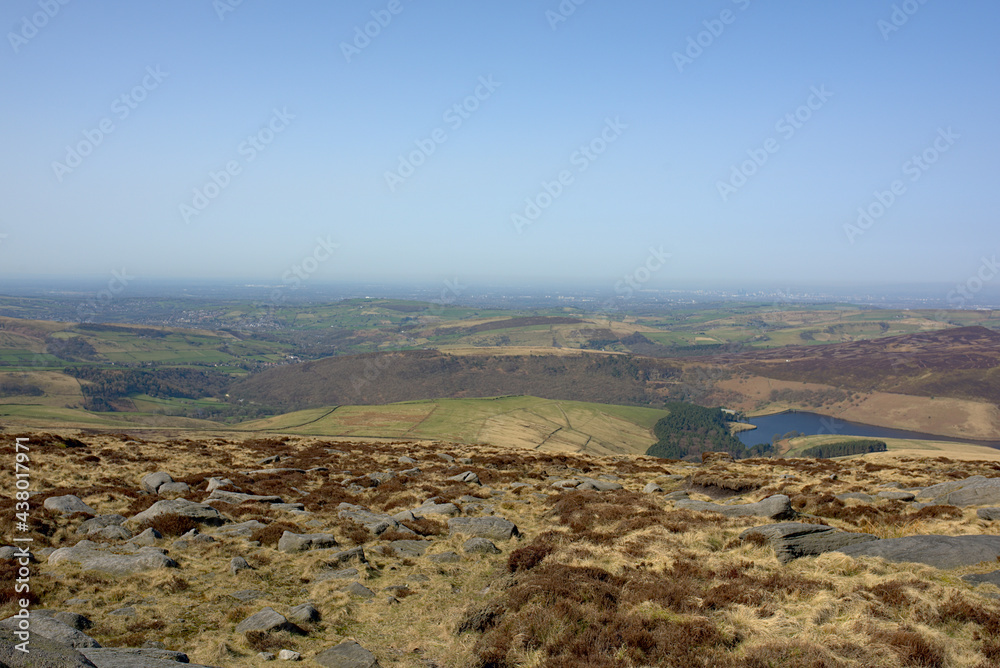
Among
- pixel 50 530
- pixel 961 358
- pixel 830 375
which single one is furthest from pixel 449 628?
pixel 961 358

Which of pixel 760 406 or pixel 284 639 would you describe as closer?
pixel 284 639

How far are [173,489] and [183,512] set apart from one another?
5.92 meters

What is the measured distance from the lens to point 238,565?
50.2 feet

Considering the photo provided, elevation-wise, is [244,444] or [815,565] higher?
[815,565]

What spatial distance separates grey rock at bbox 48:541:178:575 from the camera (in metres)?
14.1

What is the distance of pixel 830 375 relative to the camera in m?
195

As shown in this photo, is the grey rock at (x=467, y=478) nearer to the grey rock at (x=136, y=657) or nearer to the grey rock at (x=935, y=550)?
the grey rock at (x=935, y=550)

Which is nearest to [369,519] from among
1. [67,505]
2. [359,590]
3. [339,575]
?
[339,575]

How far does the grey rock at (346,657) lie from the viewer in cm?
1034

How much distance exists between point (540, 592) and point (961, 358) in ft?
835

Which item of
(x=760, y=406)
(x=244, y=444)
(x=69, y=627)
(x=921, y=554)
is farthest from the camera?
(x=760, y=406)

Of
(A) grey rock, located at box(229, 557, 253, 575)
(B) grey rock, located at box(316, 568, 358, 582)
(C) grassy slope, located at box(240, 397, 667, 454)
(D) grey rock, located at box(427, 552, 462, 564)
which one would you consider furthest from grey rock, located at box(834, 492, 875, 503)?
(C) grassy slope, located at box(240, 397, 667, 454)

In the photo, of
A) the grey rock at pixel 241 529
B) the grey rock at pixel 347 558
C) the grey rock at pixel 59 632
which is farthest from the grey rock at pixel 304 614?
the grey rock at pixel 241 529

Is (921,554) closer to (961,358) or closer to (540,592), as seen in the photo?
(540,592)
